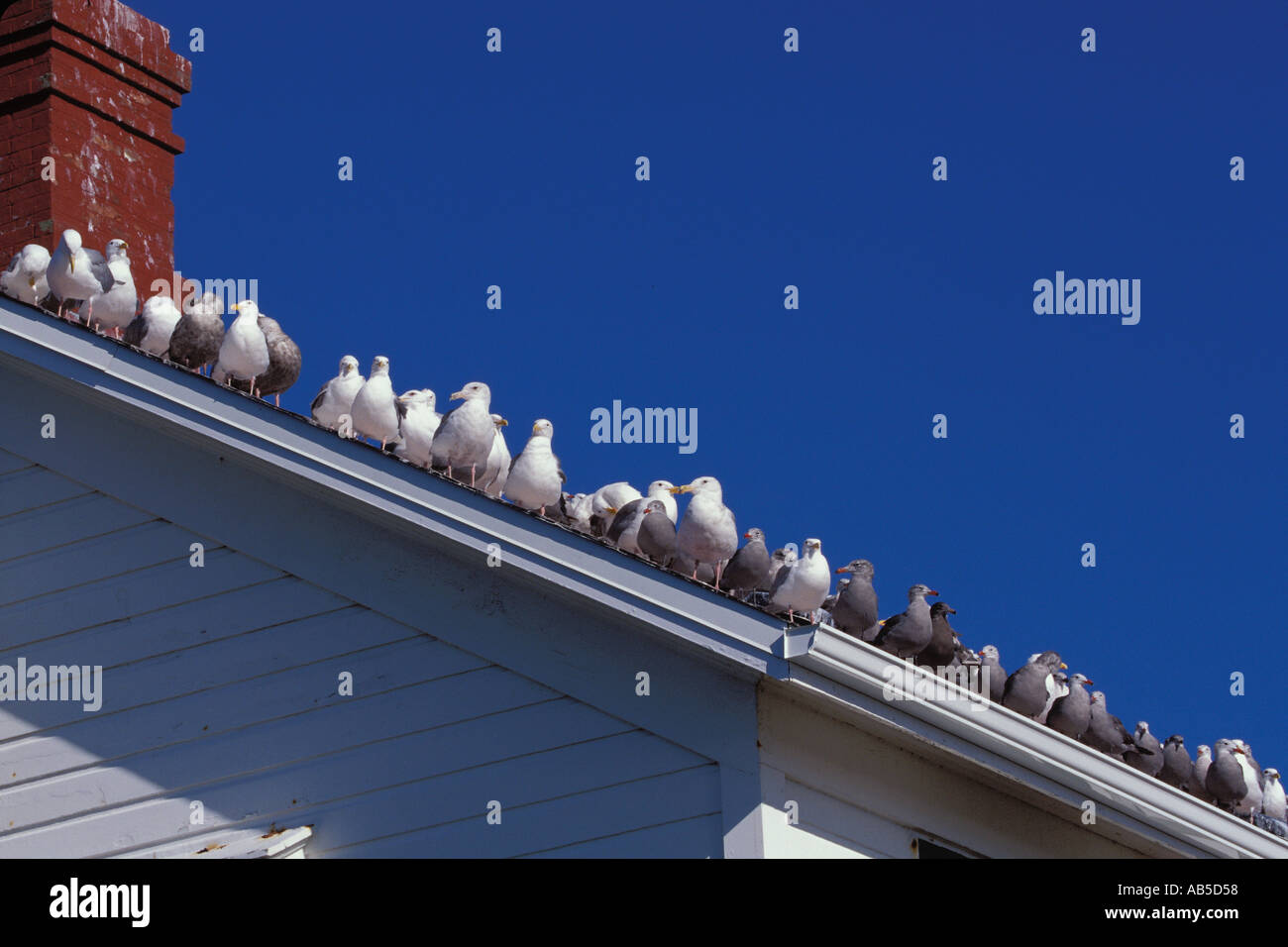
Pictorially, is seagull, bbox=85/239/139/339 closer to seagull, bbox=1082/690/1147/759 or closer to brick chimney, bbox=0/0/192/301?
brick chimney, bbox=0/0/192/301

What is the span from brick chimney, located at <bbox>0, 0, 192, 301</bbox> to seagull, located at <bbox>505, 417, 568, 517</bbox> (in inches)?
168

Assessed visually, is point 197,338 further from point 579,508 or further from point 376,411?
point 579,508

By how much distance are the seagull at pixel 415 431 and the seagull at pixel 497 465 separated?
0.88 ft

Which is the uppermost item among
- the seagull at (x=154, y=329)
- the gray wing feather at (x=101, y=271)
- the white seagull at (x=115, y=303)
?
the gray wing feather at (x=101, y=271)

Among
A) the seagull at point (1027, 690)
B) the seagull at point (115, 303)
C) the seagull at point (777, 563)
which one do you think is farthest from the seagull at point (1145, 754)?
the seagull at point (115, 303)

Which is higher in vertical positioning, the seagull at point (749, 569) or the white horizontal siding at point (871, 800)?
the seagull at point (749, 569)

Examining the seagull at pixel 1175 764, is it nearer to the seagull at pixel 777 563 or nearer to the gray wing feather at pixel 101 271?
the seagull at pixel 777 563

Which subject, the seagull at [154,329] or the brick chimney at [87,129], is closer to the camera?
the seagull at [154,329]

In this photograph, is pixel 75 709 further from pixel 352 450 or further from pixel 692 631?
pixel 692 631

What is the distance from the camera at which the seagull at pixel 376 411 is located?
7105 mm

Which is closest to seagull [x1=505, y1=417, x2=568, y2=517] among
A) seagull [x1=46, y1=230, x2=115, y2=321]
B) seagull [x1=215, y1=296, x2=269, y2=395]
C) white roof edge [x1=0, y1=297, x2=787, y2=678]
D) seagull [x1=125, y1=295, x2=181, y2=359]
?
white roof edge [x1=0, y1=297, x2=787, y2=678]

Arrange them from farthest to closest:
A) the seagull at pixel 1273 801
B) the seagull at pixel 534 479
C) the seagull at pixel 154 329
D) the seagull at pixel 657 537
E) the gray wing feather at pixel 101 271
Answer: the seagull at pixel 1273 801 → the gray wing feather at pixel 101 271 → the seagull at pixel 154 329 → the seagull at pixel 534 479 → the seagull at pixel 657 537

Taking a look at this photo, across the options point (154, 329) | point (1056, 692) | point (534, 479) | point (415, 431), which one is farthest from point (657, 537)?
point (154, 329)
